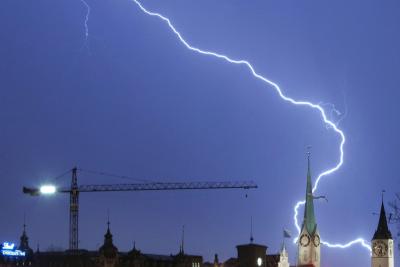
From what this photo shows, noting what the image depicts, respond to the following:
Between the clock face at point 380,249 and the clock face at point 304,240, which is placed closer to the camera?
the clock face at point 380,249

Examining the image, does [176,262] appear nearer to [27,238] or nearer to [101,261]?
[101,261]

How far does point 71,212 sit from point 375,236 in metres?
49.4

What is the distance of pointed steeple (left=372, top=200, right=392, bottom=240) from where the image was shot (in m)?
194

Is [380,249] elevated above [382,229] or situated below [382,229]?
below

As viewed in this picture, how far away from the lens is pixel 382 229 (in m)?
195

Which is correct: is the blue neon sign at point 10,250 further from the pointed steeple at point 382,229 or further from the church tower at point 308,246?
the pointed steeple at point 382,229

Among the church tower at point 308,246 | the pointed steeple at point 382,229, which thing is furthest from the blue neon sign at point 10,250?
the pointed steeple at point 382,229

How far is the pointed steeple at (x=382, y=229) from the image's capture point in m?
194

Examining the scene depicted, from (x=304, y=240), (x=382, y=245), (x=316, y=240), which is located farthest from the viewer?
(x=316, y=240)

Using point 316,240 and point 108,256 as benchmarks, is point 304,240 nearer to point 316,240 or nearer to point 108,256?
point 316,240

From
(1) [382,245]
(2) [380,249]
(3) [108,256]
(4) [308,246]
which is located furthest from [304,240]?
(3) [108,256]

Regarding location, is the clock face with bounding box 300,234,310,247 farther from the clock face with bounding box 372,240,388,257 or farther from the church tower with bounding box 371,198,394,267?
the clock face with bounding box 372,240,388,257

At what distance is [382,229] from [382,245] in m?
2.76

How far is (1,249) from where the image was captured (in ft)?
540
